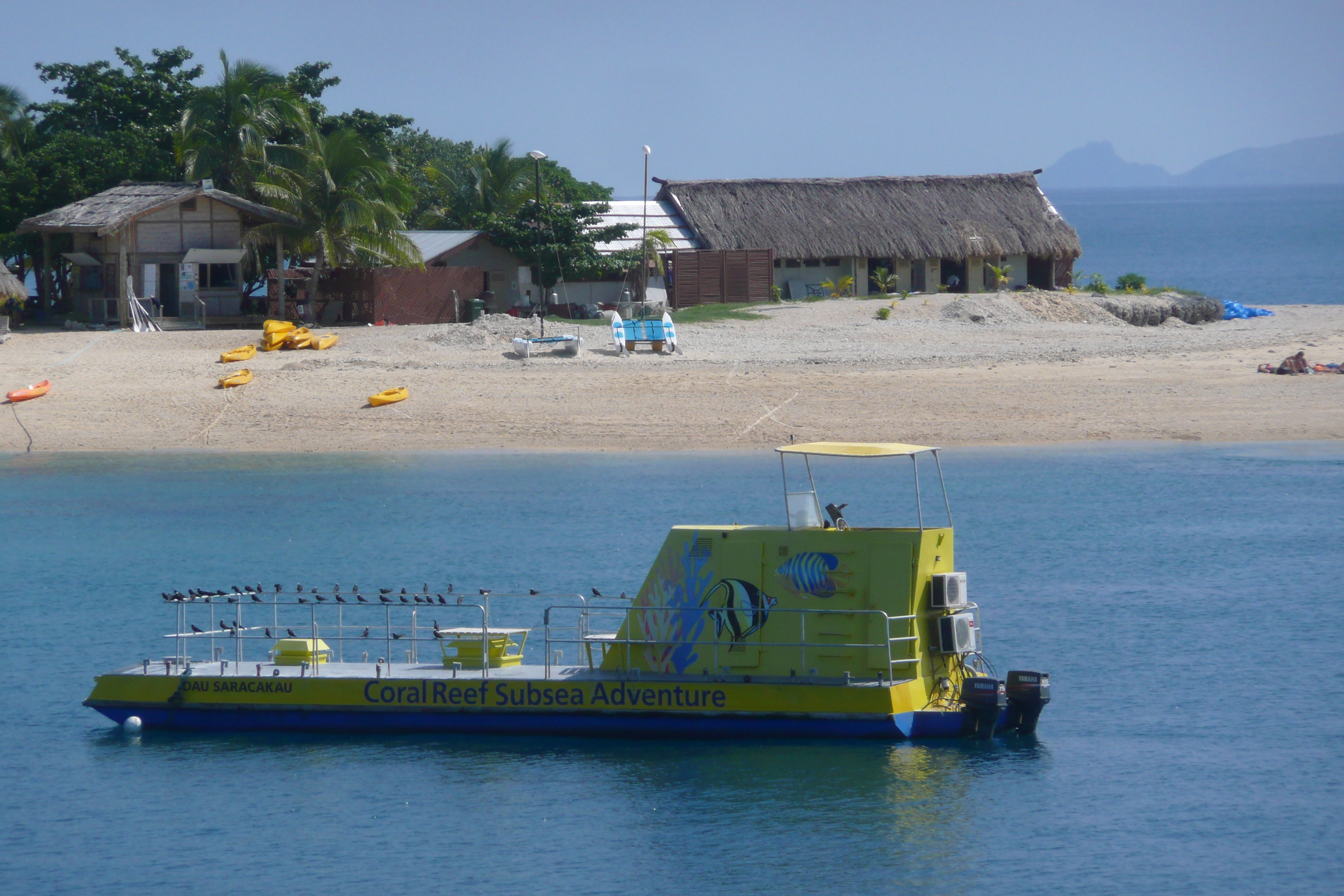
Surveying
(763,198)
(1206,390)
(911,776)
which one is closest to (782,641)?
(911,776)

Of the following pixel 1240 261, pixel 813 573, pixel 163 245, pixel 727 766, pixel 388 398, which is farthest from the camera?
pixel 1240 261

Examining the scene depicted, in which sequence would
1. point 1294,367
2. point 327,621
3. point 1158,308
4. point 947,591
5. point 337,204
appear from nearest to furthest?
point 947,591, point 327,621, point 1294,367, point 337,204, point 1158,308

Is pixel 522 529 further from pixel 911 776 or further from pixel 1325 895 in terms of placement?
pixel 1325 895

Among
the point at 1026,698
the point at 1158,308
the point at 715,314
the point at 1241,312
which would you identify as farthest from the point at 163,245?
the point at 1241,312

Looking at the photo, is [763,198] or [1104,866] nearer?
[1104,866]

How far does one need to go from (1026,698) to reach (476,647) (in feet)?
19.5

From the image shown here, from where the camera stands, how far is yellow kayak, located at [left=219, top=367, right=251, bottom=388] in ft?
123

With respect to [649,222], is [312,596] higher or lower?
lower

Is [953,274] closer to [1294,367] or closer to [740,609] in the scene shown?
[1294,367]

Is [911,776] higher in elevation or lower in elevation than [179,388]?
lower

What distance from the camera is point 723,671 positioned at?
1591 centimetres

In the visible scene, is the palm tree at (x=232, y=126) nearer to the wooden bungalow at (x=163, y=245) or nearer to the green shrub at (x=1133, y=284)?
the wooden bungalow at (x=163, y=245)

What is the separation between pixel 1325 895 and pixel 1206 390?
25277 millimetres

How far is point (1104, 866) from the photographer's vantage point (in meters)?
13.3
